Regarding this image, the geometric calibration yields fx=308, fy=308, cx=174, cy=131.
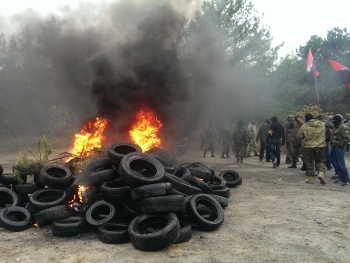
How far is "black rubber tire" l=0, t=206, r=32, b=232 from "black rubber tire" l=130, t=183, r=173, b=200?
93.0 inches

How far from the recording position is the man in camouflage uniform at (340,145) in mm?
10188

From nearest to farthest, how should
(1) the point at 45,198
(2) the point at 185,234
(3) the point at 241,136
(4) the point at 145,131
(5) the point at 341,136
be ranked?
(2) the point at 185,234, (1) the point at 45,198, (5) the point at 341,136, (4) the point at 145,131, (3) the point at 241,136

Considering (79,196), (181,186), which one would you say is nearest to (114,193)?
Answer: (79,196)

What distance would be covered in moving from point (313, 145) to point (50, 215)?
814 centimetres

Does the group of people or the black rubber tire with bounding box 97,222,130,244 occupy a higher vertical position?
the group of people

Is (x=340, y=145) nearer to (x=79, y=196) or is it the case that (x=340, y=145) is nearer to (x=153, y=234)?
(x=153, y=234)

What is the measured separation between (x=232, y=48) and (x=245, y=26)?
2.18m

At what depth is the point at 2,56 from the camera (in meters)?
27.8

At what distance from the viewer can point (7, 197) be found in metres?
7.66

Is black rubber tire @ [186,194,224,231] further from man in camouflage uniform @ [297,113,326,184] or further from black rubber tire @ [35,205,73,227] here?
man in camouflage uniform @ [297,113,326,184]

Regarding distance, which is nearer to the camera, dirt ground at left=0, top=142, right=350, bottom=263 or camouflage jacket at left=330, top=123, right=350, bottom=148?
dirt ground at left=0, top=142, right=350, bottom=263

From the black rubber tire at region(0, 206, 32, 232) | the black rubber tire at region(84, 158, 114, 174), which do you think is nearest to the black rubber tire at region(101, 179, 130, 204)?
the black rubber tire at region(84, 158, 114, 174)

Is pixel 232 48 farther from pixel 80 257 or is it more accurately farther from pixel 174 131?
pixel 80 257

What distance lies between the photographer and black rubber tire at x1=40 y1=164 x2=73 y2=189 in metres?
7.54
